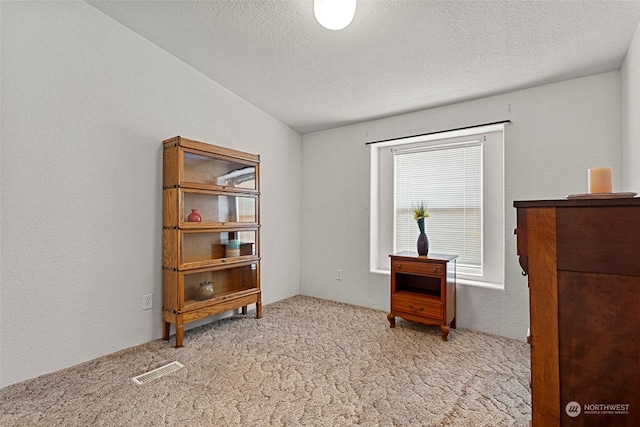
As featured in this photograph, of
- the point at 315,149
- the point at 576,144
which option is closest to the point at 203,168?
the point at 315,149

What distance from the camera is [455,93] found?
9.31 feet

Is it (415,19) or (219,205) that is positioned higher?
(415,19)

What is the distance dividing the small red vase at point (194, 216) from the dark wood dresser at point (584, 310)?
8.24 feet

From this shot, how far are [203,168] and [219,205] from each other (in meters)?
0.38

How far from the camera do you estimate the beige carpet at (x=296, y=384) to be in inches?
66.0

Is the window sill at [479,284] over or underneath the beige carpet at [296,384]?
over

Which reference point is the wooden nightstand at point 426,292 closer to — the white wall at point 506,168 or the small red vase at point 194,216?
the white wall at point 506,168

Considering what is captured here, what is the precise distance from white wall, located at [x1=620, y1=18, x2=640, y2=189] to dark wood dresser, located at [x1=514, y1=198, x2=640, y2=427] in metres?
1.44

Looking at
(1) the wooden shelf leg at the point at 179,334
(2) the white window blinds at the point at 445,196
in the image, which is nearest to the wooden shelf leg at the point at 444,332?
(2) the white window blinds at the point at 445,196

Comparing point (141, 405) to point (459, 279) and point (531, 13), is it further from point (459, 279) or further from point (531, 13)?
point (531, 13)

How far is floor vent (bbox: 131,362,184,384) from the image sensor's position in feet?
6.72

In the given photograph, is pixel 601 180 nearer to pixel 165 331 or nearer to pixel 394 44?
pixel 394 44

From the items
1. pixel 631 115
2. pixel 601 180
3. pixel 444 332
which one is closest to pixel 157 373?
pixel 444 332

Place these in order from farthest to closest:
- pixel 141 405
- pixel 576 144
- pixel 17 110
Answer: pixel 576 144 < pixel 17 110 < pixel 141 405
